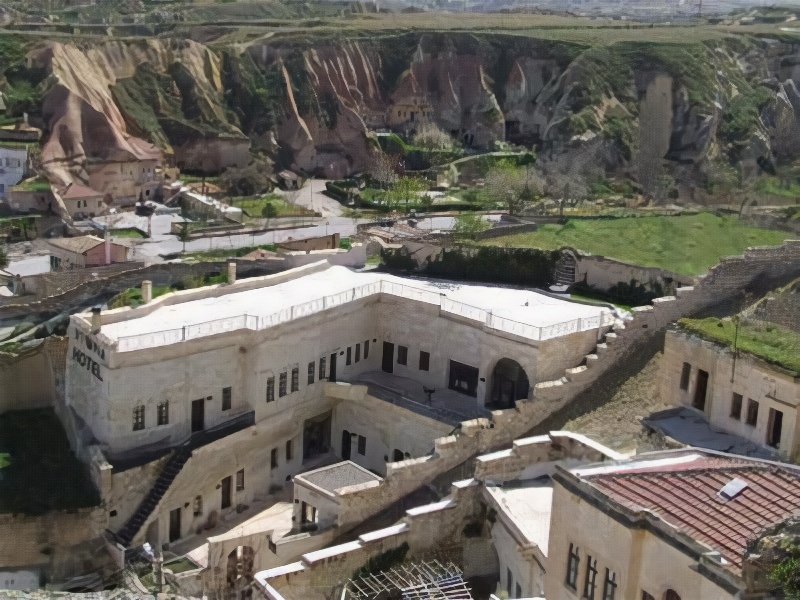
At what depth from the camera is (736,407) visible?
1181 inches

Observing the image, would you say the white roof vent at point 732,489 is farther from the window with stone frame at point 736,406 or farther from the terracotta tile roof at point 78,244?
the terracotta tile roof at point 78,244

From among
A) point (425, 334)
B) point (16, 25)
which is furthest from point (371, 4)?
point (425, 334)

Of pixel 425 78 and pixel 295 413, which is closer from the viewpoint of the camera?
pixel 295 413

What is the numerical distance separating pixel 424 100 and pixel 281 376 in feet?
245

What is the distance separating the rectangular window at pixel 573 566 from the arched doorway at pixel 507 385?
59.0ft

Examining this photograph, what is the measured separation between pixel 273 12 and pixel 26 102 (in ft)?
237

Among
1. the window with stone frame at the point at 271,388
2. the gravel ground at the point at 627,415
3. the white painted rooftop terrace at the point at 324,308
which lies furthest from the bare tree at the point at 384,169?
the gravel ground at the point at 627,415

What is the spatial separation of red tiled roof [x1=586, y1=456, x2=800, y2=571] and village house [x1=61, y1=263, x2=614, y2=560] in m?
17.1

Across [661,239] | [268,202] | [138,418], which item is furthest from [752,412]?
[268,202]

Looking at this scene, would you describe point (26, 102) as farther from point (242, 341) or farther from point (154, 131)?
point (242, 341)

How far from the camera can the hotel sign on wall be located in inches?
1345

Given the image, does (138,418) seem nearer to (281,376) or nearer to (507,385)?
(281,376)

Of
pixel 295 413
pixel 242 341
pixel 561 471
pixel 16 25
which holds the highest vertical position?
pixel 16 25

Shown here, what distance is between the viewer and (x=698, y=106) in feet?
339
